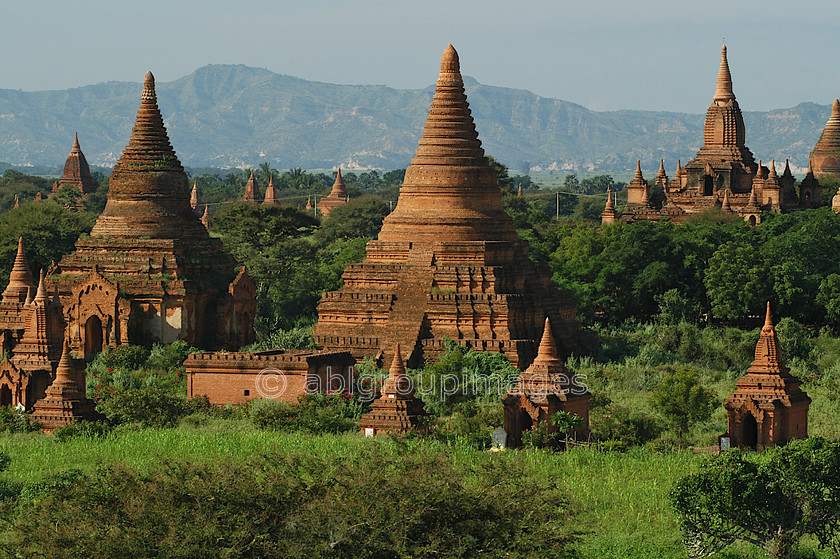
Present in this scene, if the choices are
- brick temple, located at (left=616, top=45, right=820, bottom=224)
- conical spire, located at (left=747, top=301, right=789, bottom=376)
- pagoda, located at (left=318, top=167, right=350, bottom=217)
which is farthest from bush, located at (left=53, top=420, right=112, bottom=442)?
pagoda, located at (left=318, top=167, right=350, bottom=217)

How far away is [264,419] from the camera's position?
40.6 m

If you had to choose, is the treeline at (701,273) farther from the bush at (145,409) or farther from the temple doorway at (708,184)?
the bush at (145,409)

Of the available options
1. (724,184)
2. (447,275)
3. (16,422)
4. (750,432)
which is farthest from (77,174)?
(750,432)

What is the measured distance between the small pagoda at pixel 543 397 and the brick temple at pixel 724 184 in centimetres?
3800

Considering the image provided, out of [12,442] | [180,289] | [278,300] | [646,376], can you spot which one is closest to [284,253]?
[278,300]

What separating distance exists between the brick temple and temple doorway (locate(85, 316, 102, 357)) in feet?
105

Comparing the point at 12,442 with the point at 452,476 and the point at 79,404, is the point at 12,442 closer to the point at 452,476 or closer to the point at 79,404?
the point at 79,404

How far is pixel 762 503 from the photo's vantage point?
2991 cm

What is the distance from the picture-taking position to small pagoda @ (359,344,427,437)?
38.8 metres

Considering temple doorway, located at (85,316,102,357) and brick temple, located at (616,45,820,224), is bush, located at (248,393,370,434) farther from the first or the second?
brick temple, located at (616,45,820,224)

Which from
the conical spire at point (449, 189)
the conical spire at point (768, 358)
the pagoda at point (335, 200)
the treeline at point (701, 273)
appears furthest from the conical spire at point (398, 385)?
the pagoda at point (335, 200)

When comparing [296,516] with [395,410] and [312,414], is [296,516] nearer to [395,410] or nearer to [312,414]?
[395,410]

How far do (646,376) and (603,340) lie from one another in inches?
237

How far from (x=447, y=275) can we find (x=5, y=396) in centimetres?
1160
